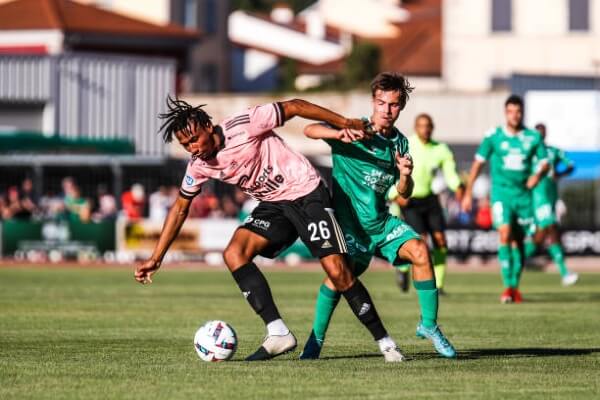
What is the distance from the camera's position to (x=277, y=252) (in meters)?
11.4

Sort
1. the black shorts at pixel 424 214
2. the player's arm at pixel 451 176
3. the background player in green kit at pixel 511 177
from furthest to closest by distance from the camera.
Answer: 1. the black shorts at pixel 424 214
2. the player's arm at pixel 451 176
3. the background player in green kit at pixel 511 177

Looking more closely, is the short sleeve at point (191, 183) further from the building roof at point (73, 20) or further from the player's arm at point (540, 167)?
the building roof at point (73, 20)

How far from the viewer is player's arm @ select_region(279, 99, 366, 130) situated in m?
10.5

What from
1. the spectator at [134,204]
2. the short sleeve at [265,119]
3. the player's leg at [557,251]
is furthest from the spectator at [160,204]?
the short sleeve at [265,119]

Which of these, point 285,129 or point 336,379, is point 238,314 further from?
point 285,129

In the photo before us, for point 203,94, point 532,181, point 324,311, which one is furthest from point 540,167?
point 203,94

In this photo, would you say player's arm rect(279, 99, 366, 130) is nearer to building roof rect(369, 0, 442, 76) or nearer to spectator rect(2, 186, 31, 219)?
spectator rect(2, 186, 31, 219)

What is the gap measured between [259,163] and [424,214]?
9.38 metres

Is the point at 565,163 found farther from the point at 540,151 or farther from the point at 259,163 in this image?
the point at 259,163

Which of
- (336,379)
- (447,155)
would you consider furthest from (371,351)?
(447,155)

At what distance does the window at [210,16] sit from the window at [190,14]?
0.92m

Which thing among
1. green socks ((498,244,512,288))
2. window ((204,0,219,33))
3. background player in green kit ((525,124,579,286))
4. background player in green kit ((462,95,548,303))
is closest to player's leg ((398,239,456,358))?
background player in green kit ((462,95,548,303))

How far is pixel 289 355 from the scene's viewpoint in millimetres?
11852

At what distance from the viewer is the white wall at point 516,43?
64688 mm
